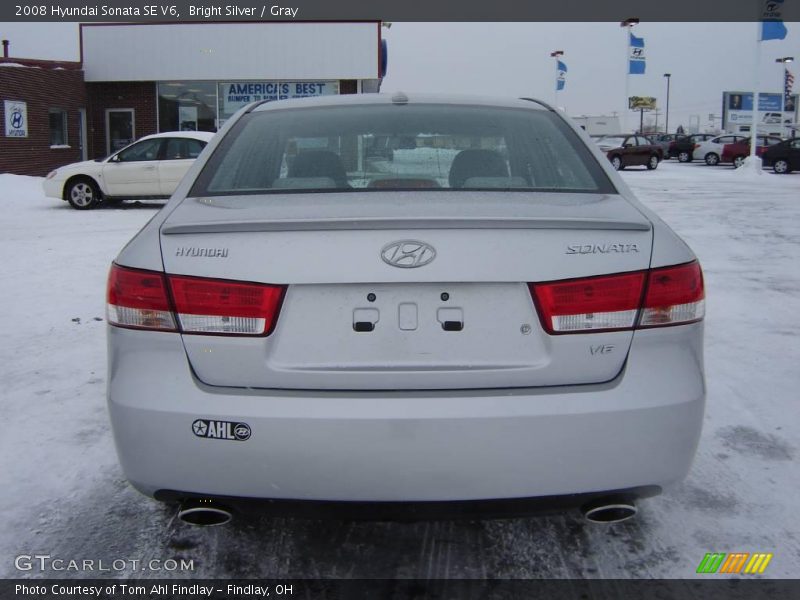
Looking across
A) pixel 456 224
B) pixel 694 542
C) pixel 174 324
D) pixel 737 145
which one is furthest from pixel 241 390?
pixel 737 145

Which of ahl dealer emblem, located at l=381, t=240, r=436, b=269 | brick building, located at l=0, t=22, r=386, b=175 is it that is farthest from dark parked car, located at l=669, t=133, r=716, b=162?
ahl dealer emblem, located at l=381, t=240, r=436, b=269

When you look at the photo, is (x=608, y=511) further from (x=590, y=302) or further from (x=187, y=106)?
(x=187, y=106)

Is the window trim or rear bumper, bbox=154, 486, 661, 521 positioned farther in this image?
the window trim

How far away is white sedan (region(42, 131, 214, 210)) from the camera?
54.8ft

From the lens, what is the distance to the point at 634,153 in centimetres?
3662

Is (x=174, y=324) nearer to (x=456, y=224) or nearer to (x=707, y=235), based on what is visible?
(x=456, y=224)

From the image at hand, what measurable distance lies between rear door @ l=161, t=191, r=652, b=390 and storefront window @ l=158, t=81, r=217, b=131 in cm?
2883

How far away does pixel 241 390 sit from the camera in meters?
2.50

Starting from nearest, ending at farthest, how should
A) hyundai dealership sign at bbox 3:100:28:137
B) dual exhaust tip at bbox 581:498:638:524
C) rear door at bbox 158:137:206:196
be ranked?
dual exhaust tip at bbox 581:498:638:524, rear door at bbox 158:137:206:196, hyundai dealership sign at bbox 3:100:28:137

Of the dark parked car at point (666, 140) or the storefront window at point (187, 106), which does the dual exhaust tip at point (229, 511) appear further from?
the dark parked car at point (666, 140)

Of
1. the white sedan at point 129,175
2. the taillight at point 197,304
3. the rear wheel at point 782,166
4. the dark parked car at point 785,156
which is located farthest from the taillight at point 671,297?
the rear wheel at point 782,166

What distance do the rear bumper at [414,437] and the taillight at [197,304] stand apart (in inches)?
2.8

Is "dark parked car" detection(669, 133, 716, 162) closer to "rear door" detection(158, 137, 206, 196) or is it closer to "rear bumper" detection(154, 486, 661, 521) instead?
"rear door" detection(158, 137, 206, 196)
